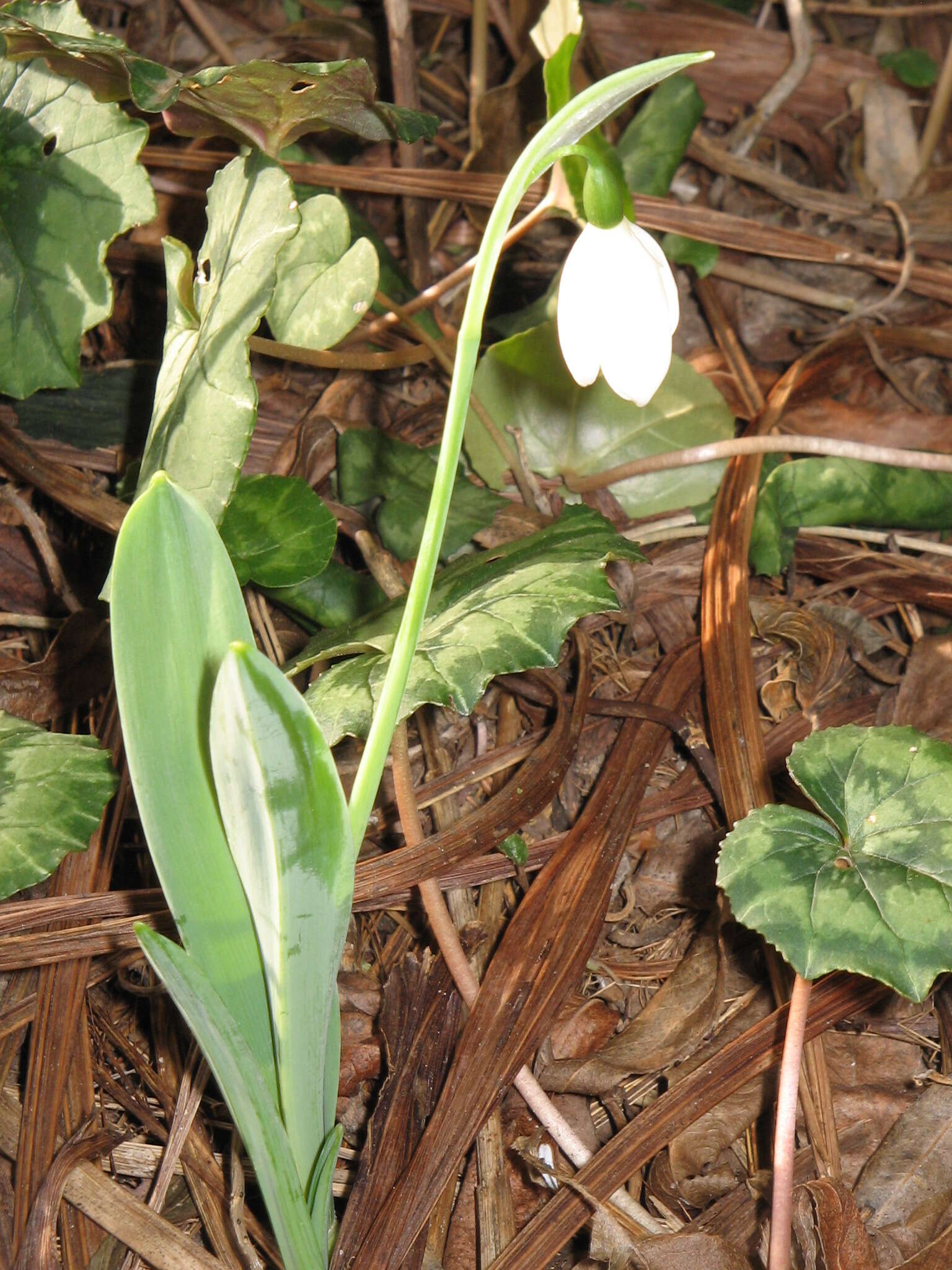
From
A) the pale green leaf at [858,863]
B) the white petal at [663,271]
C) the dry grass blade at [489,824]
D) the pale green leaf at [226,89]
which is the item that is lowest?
the dry grass blade at [489,824]

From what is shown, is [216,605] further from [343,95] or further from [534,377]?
[534,377]

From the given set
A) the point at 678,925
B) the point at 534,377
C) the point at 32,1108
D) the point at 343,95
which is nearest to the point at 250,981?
the point at 32,1108

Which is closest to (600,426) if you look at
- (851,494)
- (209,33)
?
(851,494)

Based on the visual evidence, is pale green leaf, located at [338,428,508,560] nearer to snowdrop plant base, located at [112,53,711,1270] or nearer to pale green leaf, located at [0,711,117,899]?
pale green leaf, located at [0,711,117,899]

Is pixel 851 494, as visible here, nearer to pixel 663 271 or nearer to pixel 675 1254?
pixel 663 271

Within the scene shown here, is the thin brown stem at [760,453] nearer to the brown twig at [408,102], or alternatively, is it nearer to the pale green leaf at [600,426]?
the pale green leaf at [600,426]

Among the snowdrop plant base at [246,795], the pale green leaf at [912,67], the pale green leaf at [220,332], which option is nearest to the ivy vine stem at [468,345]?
the snowdrop plant base at [246,795]
